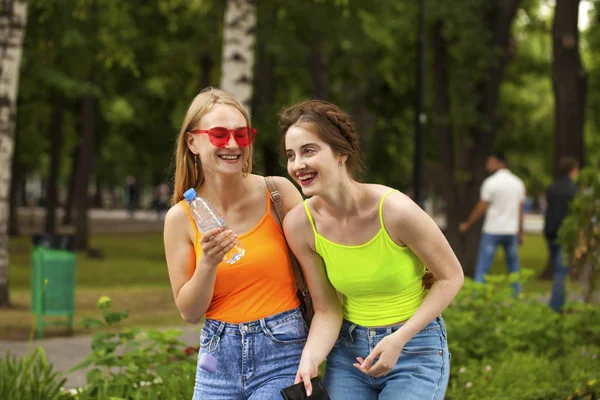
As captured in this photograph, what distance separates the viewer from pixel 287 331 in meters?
3.61

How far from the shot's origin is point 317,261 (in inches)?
142

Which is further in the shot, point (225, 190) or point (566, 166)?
point (566, 166)

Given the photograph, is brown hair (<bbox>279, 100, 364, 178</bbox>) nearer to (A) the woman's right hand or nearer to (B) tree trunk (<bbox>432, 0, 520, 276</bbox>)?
(A) the woman's right hand

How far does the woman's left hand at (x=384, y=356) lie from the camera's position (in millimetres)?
3441

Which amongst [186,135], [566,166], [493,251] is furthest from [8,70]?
[186,135]

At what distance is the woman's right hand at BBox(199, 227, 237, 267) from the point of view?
3.32 metres

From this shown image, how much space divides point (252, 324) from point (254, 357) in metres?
0.11

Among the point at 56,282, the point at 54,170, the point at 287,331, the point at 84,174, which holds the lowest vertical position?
the point at 54,170

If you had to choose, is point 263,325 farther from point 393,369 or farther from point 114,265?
point 114,265

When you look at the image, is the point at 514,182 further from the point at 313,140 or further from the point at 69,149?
the point at 69,149

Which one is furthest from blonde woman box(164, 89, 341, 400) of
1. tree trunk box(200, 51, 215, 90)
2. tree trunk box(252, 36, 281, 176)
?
tree trunk box(200, 51, 215, 90)

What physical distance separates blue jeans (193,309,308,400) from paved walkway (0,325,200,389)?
15.8ft

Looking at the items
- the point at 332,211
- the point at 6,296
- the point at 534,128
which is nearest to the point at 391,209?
the point at 332,211

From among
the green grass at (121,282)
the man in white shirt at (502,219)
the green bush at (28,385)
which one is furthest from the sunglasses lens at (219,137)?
the man in white shirt at (502,219)
